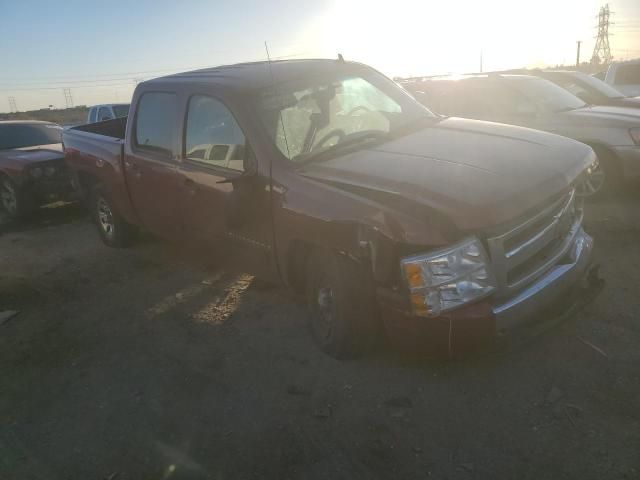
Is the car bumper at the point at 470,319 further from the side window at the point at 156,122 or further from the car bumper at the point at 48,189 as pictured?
the car bumper at the point at 48,189

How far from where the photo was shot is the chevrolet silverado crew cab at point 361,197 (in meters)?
2.79

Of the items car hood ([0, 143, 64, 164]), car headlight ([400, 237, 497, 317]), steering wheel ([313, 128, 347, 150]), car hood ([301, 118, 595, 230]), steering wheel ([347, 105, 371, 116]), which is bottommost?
car headlight ([400, 237, 497, 317])

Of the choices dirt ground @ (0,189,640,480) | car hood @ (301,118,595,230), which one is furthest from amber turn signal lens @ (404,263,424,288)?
dirt ground @ (0,189,640,480)

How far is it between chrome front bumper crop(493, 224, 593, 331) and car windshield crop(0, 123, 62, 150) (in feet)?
26.4

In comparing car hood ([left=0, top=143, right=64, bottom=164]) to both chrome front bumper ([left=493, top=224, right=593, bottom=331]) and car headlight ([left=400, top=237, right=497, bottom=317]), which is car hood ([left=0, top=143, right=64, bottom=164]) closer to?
car headlight ([left=400, top=237, right=497, bottom=317])

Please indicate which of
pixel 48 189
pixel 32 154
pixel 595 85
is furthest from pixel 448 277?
pixel 32 154

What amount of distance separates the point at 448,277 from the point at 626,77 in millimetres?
11417

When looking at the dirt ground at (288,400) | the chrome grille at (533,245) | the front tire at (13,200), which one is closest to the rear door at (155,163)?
the dirt ground at (288,400)

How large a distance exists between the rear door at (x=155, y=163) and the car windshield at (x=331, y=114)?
1.08m

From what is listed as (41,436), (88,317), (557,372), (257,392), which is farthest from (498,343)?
(88,317)

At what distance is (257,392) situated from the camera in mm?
3305

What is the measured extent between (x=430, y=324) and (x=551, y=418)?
2.59 feet

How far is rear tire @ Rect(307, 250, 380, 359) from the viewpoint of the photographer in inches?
123

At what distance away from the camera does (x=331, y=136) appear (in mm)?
3799
